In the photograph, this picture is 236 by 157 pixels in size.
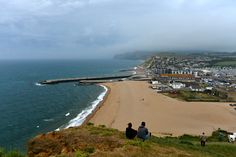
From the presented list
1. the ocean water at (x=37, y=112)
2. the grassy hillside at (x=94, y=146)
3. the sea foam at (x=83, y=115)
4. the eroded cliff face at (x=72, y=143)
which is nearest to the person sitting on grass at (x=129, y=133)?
the grassy hillside at (x=94, y=146)

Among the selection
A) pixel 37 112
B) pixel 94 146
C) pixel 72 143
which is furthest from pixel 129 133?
pixel 37 112

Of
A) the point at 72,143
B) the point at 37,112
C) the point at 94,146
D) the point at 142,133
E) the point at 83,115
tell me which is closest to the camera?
the point at 94,146

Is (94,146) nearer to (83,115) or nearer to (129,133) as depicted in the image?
(129,133)

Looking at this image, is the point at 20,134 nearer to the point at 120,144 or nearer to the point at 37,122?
the point at 37,122

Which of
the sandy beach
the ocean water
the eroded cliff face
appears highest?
the eroded cliff face

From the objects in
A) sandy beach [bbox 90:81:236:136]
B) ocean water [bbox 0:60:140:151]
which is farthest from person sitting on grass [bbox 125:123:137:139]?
sandy beach [bbox 90:81:236:136]

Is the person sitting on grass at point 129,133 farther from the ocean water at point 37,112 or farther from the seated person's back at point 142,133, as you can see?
the ocean water at point 37,112

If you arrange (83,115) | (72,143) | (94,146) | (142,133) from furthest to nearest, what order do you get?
1. (83,115)
2. (142,133)
3. (72,143)
4. (94,146)

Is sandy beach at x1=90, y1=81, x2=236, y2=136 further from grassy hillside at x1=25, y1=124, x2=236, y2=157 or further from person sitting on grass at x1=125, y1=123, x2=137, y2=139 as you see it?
grassy hillside at x1=25, y1=124, x2=236, y2=157
